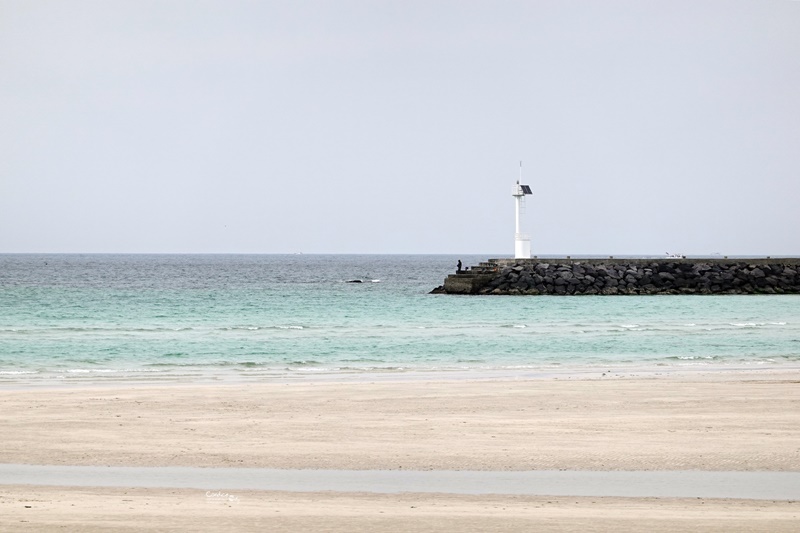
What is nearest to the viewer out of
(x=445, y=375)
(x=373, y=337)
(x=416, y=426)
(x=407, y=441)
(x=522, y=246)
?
(x=407, y=441)

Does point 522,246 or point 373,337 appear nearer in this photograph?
point 373,337

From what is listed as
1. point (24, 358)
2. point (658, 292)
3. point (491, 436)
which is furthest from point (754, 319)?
point (491, 436)

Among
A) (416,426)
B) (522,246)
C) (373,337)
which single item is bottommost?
(373,337)

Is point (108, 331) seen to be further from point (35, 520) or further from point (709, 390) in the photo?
point (35, 520)

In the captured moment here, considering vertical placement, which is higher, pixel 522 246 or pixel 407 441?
pixel 522 246

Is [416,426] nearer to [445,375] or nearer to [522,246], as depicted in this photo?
[445,375]

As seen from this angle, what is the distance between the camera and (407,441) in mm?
10133

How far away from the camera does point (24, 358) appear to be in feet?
69.4

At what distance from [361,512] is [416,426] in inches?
157

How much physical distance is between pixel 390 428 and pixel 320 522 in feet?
13.6

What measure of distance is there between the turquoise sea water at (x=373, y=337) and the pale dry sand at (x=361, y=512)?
9.97 m

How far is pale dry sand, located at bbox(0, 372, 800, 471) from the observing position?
9242mm

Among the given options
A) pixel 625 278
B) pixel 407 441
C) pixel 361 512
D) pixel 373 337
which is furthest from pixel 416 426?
pixel 625 278

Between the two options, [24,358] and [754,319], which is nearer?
[24,358]
